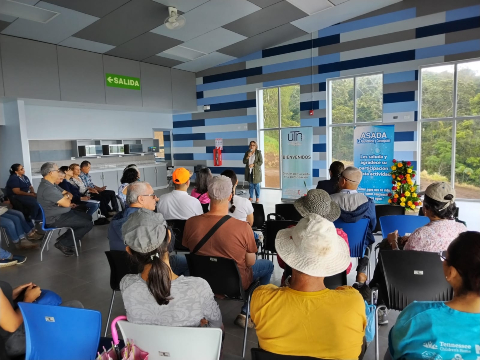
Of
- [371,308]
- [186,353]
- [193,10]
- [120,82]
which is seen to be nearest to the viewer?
[186,353]

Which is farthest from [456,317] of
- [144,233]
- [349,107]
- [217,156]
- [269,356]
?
[217,156]

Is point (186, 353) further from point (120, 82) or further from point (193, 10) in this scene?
point (120, 82)

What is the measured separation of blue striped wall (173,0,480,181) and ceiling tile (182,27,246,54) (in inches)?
51.4

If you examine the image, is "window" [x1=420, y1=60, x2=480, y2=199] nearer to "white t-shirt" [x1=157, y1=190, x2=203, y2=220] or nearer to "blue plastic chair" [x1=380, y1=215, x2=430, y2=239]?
"blue plastic chair" [x1=380, y1=215, x2=430, y2=239]

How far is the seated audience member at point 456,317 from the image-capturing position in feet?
3.68

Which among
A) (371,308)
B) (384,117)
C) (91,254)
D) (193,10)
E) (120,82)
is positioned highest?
→ (193,10)

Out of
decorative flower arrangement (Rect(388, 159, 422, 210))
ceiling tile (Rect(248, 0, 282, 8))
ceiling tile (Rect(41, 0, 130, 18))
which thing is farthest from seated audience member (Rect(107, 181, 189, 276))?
decorative flower arrangement (Rect(388, 159, 422, 210))

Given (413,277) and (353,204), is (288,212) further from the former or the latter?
(413,277)

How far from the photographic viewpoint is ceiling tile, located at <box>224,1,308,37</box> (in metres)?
7.05

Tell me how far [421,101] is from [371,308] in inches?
274

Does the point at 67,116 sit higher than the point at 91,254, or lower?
higher

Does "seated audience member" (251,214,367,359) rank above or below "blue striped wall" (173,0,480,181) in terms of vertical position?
below

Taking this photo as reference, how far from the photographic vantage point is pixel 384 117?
25.4 ft

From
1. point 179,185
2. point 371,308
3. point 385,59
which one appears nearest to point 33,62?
point 179,185
